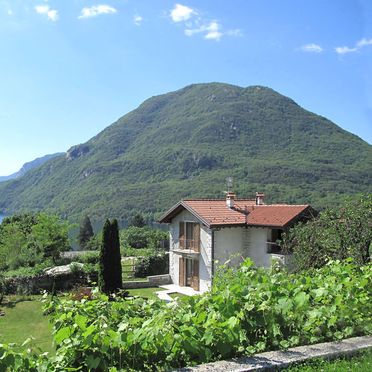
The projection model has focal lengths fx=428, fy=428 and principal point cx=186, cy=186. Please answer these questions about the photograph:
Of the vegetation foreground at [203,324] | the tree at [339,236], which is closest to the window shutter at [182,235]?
the tree at [339,236]

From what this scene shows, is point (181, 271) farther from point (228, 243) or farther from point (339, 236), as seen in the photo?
point (339, 236)

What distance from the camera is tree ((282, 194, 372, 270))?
13.6 metres

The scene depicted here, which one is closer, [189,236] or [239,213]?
[239,213]

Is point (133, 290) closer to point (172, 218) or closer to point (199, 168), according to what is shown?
point (172, 218)

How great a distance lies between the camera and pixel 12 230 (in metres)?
32.2

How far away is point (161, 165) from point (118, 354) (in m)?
164

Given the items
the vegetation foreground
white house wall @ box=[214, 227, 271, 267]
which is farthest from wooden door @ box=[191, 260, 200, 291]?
the vegetation foreground

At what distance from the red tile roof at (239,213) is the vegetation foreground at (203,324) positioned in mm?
17236

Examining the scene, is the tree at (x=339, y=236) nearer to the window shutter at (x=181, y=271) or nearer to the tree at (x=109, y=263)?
→ the window shutter at (x=181, y=271)

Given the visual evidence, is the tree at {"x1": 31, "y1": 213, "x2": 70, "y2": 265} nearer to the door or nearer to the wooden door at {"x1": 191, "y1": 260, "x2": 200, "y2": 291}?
the door

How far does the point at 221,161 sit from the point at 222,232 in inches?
5136

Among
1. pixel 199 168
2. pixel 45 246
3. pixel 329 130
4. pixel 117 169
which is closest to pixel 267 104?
pixel 329 130

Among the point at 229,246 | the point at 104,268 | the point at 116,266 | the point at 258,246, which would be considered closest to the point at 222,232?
the point at 229,246

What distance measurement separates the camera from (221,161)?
153 m
